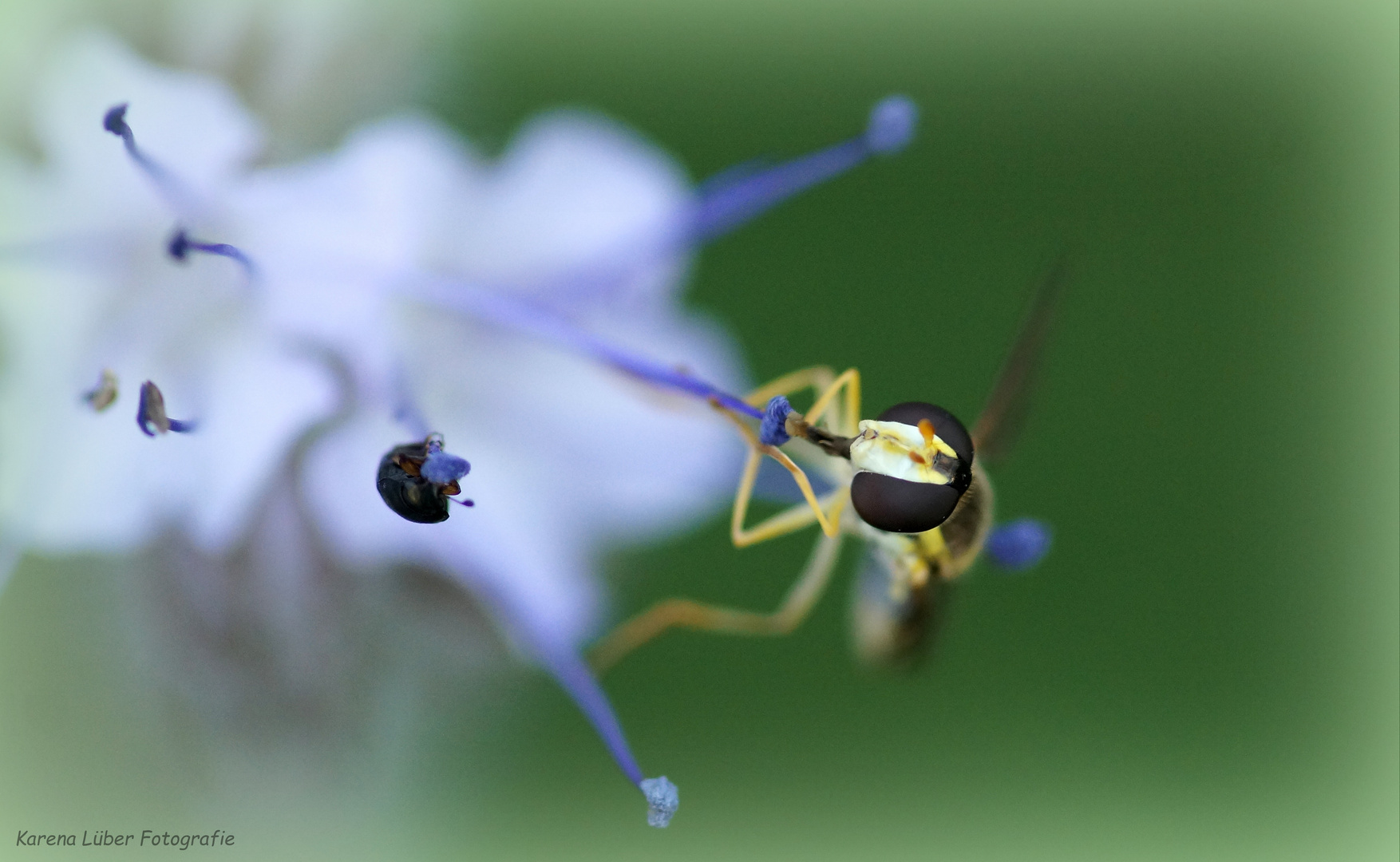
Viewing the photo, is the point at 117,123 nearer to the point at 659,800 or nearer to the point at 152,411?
the point at 152,411

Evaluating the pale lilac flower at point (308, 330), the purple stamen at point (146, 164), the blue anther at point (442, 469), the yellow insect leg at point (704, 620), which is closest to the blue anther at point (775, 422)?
the pale lilac flower at point (308, 330)

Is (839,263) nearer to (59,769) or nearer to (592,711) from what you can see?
(592,711)

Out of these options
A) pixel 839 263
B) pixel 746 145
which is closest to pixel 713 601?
pixel 839 263

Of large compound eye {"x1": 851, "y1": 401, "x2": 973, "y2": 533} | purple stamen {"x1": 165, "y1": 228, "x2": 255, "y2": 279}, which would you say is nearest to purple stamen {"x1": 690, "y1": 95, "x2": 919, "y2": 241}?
large compound eye {"x1": 851, "y1": 401, "x2": 973, "y2": 533}

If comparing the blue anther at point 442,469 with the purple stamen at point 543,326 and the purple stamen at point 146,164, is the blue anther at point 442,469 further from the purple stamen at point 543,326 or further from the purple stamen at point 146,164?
the purple stamen at point 146,164

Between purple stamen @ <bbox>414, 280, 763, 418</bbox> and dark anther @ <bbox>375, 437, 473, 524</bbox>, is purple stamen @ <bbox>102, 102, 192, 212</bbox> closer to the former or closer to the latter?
purple stamen @ <bbox>414, 280, 763, 418</bbox>

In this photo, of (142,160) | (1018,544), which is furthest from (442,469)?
(1018,544)
